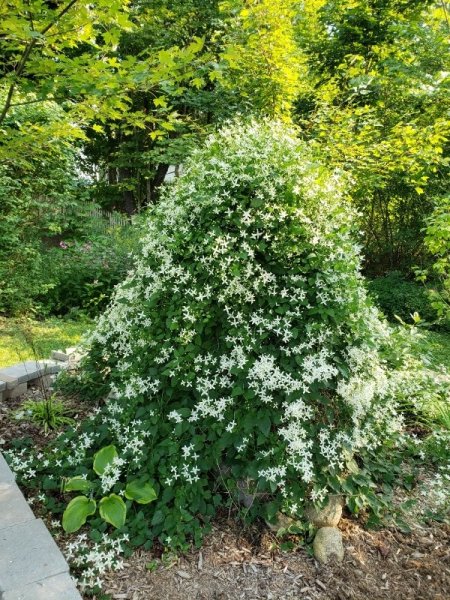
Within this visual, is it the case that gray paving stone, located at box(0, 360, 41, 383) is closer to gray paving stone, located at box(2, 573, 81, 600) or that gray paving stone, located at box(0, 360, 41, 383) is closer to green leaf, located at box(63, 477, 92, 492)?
green leaf, located at box(63, 477, 92, 492)

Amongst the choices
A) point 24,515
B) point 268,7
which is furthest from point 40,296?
point 24,515

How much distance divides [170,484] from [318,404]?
2.74 ft

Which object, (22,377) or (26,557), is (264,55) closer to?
(22,377)

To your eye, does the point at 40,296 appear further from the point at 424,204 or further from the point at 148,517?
the point at 424,204

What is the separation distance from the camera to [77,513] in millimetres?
2172

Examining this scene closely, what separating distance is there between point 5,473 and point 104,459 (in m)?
0.55

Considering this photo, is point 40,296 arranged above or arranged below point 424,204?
below

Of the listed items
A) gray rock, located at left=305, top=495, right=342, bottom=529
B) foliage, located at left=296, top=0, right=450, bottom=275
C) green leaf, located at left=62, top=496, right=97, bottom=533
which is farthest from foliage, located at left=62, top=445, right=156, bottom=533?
foliage, located at left=296, top=0, right=450, bottom=275

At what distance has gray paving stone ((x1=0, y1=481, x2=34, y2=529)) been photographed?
2.09 metres

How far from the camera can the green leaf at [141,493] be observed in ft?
7.27

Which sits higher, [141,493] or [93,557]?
[141,493]

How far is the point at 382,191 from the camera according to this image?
11.0 meters

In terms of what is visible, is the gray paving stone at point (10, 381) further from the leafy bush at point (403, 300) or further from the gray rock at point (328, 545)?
the leafy bush at point (403, 300)

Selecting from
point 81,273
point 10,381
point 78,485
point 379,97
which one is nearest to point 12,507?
point 78,485
